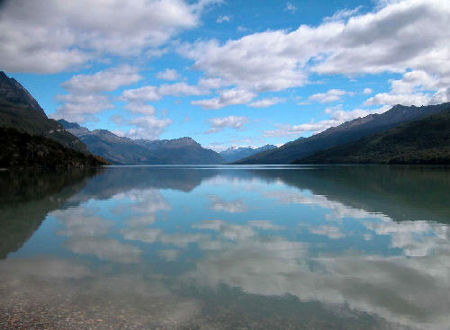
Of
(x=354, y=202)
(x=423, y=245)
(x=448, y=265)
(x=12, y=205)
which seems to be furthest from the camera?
(x=354, y=202)

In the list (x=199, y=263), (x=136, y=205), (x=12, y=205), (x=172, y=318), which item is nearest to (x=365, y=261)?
(x=199, y=263)

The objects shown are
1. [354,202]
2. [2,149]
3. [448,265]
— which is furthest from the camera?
[2,149]

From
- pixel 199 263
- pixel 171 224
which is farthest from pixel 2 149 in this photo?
pixel 199 263

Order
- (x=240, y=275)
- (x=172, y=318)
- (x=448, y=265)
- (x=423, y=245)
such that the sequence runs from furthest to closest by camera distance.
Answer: (x=423, y=245)
(x=448, y=265)
(x=240, y=275)
(x=172, y=318)

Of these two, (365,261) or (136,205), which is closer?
(365,261)

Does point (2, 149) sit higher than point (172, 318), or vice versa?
point (2, 149)

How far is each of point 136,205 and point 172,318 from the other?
33.6m

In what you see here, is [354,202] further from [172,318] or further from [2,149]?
[2,149]

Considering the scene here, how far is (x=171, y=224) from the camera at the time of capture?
31422 mm

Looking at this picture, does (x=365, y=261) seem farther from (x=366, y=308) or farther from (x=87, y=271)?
(x=87, y=271)

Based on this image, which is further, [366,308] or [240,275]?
[240,275]

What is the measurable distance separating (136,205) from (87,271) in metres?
27.1

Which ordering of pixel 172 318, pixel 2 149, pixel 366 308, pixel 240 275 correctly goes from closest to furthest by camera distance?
pixel 172 318 → pixel 366 308 → pixel 240 275 → pixel 2 149

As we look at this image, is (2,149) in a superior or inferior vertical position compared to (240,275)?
superior
